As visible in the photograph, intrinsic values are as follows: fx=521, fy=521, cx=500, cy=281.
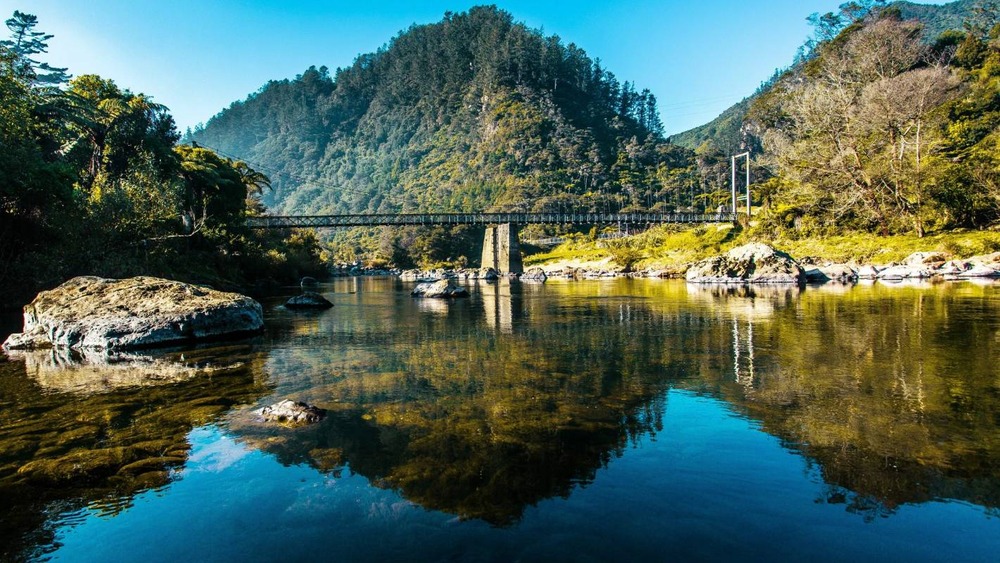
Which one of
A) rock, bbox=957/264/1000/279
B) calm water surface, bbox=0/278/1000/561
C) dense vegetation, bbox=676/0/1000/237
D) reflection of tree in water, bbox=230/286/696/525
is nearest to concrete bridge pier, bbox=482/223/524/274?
dense vegetation, bbox=676/0/1000/237

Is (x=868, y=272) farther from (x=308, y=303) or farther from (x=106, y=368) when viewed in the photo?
(x=106, y=368)

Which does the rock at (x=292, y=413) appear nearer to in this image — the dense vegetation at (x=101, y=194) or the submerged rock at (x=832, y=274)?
the dense vegetation at (x=101, y=194)

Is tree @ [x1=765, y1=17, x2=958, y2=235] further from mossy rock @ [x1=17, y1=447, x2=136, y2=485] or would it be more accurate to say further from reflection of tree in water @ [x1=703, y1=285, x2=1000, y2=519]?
mossy rock @ [x1=17, y1=447, x2=136, y2=485]

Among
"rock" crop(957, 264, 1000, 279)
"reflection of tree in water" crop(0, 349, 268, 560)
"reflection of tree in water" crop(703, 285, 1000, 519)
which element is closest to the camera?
"reflection of tree in water" crop(0, 349, 268, 560)

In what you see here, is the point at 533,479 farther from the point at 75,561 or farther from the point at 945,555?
the point at 75,561

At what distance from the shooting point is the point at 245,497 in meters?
5.13

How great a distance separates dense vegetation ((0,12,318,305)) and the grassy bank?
4137cm

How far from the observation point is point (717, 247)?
66938 mm

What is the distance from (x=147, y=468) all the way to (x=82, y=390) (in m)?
4.74

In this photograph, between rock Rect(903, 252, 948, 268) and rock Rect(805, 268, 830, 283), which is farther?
rock Rect(805, 268, 830, 283)

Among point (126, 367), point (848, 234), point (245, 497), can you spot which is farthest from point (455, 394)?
point (848, 234)

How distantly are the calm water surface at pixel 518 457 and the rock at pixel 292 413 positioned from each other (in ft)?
0.91

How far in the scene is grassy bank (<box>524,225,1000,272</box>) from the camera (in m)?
40.2

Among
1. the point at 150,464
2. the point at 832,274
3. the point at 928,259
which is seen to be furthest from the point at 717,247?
the point at 150,464
